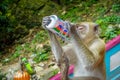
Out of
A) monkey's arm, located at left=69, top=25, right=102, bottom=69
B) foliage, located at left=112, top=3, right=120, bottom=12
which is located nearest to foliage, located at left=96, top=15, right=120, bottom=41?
foliage, located at left=112, top=3, right=120, bottom=12

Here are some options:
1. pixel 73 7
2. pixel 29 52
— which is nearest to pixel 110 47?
pixel 29 52

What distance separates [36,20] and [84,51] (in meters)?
6.51

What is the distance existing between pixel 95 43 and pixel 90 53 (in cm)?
33

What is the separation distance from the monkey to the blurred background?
2.98 m

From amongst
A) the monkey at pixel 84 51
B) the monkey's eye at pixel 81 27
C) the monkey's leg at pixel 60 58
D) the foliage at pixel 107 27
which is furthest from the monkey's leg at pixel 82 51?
the foliage at pixel 107 27

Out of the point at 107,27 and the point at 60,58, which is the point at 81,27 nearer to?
the point at 60,58

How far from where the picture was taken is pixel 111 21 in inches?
295

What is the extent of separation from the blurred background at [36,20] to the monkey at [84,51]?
298cm

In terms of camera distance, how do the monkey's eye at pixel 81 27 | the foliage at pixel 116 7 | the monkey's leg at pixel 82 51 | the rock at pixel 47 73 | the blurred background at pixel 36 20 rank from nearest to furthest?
the monkey's leg at pixel 82 51 < the monkey's eye at pixel 81 27 < the rock at pixel 47 73 < the blurred background at pixel 36 20 < the foliage at pixel 116 7

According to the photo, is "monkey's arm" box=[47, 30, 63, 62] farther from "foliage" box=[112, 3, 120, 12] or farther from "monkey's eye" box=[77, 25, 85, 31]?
"foliage" box=[112, 3, 120, 12]

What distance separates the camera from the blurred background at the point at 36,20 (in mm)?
7570

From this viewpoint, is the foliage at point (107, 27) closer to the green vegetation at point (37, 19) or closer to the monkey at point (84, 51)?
the green vegetation at point (37, 19)

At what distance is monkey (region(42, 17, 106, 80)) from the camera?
3.39 meters

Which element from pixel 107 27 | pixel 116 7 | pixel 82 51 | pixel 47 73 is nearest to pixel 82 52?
pixel 82 51
